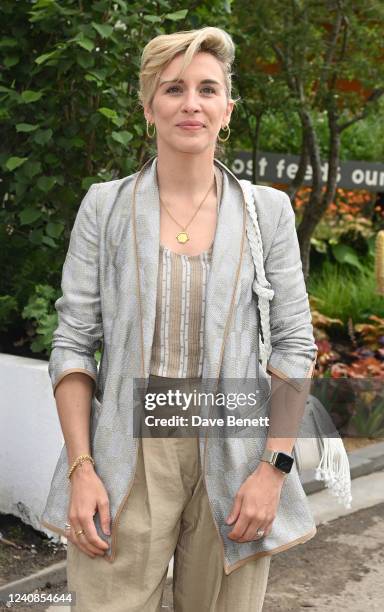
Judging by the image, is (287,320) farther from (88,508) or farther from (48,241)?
(48,241)

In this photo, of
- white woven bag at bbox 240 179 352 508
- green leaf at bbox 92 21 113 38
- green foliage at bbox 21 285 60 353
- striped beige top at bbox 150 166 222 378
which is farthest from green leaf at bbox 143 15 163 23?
striped beige top at bbox 150 166 222 378

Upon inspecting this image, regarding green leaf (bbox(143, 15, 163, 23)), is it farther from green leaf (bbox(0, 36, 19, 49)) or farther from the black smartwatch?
the black smartwatch

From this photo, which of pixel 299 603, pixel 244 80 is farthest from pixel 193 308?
pixel 244 80

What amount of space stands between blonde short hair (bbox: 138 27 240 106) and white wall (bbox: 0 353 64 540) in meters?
2.46

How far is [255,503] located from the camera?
2551 mm

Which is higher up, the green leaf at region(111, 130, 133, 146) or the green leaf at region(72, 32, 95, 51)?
the green leaf at region(72, 32, 95, 51)

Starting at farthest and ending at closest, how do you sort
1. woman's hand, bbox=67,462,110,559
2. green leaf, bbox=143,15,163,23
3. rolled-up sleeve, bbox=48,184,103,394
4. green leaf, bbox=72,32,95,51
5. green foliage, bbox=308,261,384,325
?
green foliage, bbox=308,261,384,325, green leaf, bbox=143,15,163,23, green leaf, bbox=72,32,95,51, rolled-up sleeve, bbox=48,184,103,394, woman's hand, bbox=67,462,110,559

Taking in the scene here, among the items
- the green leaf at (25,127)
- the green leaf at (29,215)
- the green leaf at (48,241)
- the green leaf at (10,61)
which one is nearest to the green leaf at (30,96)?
the green leaf at (25,127)

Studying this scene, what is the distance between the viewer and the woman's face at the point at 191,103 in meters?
2.59

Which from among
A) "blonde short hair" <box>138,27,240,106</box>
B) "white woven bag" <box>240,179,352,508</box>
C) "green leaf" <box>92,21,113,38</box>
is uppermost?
"green leaf" <box>92,21,113,38</box>

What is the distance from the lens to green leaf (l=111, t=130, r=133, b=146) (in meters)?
5.14

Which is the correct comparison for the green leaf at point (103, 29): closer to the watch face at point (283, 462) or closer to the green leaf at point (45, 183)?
the green leaf at point (45, 183)

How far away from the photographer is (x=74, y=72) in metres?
5.27

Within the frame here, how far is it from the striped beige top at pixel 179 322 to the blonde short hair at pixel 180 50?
1.55 ft
